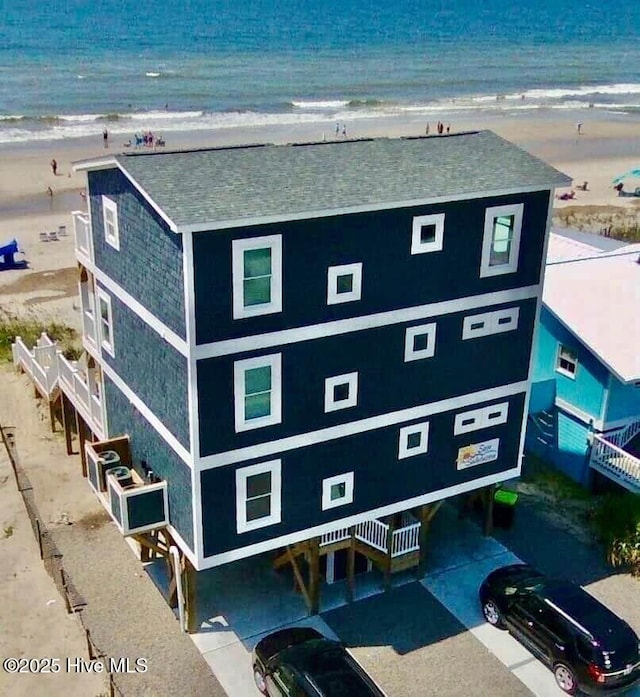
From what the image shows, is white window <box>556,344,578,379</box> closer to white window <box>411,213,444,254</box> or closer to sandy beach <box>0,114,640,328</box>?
white window <box>411,213,444,254</box>

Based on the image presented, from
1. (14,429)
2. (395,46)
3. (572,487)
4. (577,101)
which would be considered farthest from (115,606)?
(395,46)

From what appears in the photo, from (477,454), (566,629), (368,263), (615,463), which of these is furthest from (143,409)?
(615,463)

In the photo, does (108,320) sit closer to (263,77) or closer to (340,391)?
(340,391)

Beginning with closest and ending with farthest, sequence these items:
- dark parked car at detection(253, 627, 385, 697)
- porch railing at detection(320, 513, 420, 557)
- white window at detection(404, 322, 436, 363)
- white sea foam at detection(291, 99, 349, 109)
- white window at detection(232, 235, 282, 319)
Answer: dark parked car at detection(253, 627, 385, 697)
white window at detection(232, 235, 282, 319)
white window at detection(404, 322, 436, 363)
porch railing at detection(320, 513, 420, 557)
white sea foam at detection(291, 99, 349, 109)

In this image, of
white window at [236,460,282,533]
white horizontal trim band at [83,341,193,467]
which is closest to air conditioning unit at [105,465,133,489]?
white horizontal trim band at [83,341,193,467]

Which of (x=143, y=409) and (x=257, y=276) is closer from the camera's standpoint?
(x=257, y=276)
